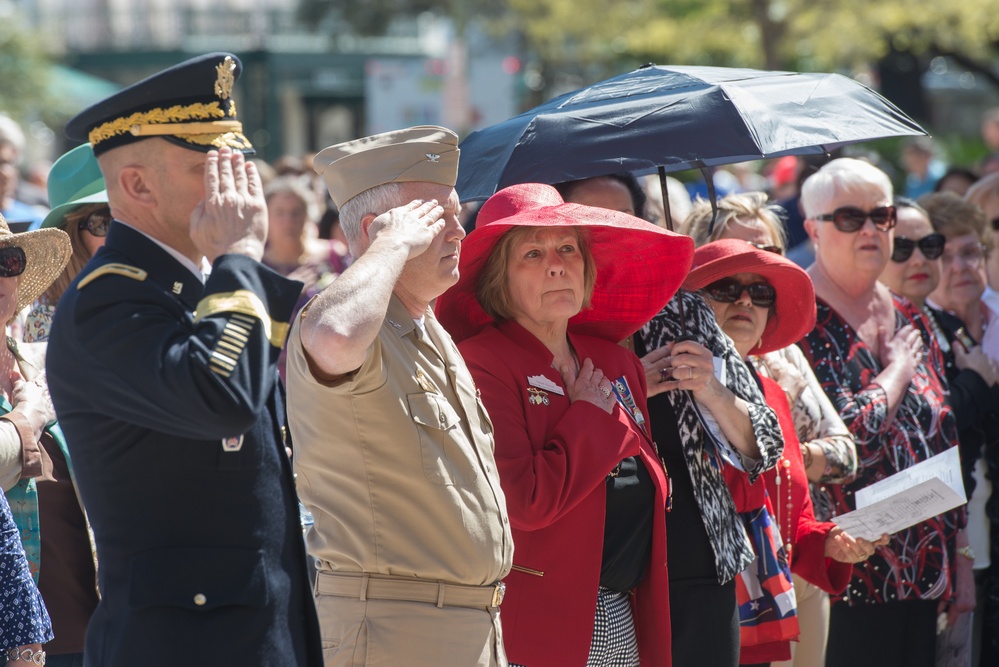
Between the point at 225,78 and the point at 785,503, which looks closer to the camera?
the point at 225,78

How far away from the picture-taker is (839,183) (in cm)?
489

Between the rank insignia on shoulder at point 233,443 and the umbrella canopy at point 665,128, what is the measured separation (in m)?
1.56

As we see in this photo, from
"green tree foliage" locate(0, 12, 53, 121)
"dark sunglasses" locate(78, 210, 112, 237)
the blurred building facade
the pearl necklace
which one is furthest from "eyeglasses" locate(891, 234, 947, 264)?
the blurred building facade

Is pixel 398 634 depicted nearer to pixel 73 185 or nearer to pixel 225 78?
pixel 225 78

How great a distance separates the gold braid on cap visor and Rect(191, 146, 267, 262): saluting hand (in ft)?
0.33

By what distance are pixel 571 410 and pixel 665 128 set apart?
1.03 meters

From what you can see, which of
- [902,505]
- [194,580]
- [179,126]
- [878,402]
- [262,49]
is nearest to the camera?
[194,580]

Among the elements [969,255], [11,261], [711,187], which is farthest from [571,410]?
[969,255]

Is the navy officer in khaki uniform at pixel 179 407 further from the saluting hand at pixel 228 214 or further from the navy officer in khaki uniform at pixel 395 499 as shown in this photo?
the navy officer in khaki uniform at pixel 395 499

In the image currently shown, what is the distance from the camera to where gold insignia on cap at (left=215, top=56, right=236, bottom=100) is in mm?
2605

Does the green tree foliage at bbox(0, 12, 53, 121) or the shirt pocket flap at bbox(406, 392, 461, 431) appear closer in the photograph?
the shirt pocket flap at bbox(406, 392, 461, 431)

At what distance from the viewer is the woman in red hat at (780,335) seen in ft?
13.3

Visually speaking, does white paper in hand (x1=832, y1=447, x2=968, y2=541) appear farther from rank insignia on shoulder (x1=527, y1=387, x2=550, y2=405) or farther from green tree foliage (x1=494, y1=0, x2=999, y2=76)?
green tree foliage (x1=494, y1=0, x2=999, y2=76)

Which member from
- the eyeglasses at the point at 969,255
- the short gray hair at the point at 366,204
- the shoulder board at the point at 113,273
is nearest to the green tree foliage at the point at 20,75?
the eyeglasses at the point at 969,255
